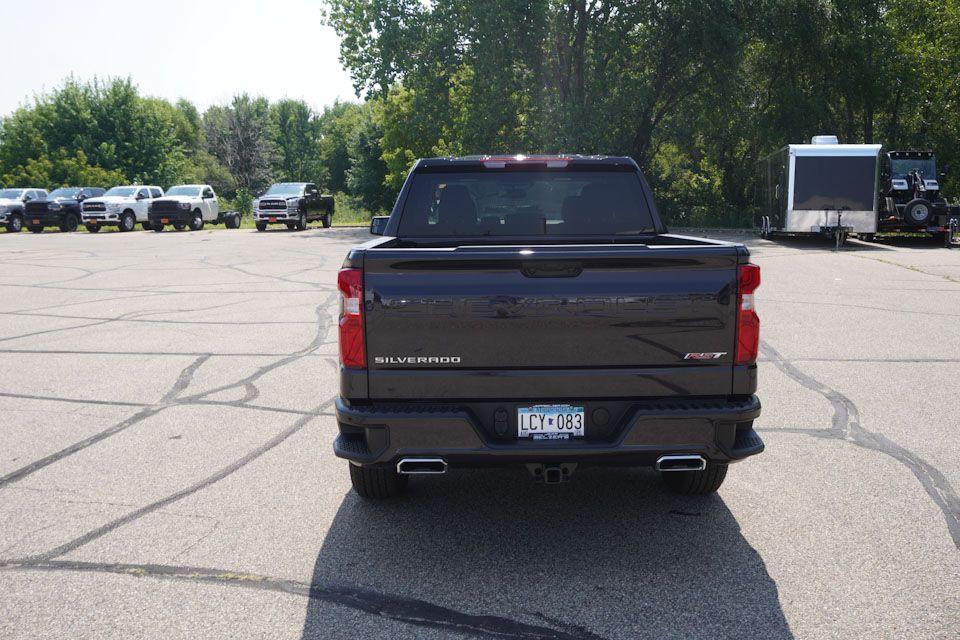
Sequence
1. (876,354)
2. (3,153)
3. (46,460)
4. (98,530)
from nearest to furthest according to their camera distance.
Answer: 1. (98,530)
2. (46,460)
3. (876,354)
4. (3,153)

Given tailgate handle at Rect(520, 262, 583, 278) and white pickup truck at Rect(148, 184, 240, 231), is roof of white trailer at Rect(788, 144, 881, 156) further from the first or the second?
white pickup truck at Rect(148, 184, 240, 231)

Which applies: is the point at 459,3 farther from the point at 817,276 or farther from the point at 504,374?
the point at 504,374

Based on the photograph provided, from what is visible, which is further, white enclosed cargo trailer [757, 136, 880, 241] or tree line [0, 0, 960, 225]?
tree line [0, 0, 960, 225]

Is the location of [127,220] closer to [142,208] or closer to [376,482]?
[142,208]

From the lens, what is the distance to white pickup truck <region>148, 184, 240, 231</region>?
1586 inches

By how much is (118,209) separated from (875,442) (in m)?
40.0

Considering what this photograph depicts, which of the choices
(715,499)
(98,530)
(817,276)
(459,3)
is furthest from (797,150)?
(98,530)

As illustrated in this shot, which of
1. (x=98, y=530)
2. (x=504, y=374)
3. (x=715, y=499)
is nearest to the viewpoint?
(x=504, y=374)

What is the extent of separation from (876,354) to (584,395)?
6323 millimetres

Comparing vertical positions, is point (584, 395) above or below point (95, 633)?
above

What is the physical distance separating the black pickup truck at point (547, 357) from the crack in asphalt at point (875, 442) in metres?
1.44

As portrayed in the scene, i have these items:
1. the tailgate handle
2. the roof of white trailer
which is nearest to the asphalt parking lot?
the tailgate handle

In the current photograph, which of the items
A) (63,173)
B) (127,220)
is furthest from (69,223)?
(63,173)

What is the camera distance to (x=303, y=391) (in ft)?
24.1
